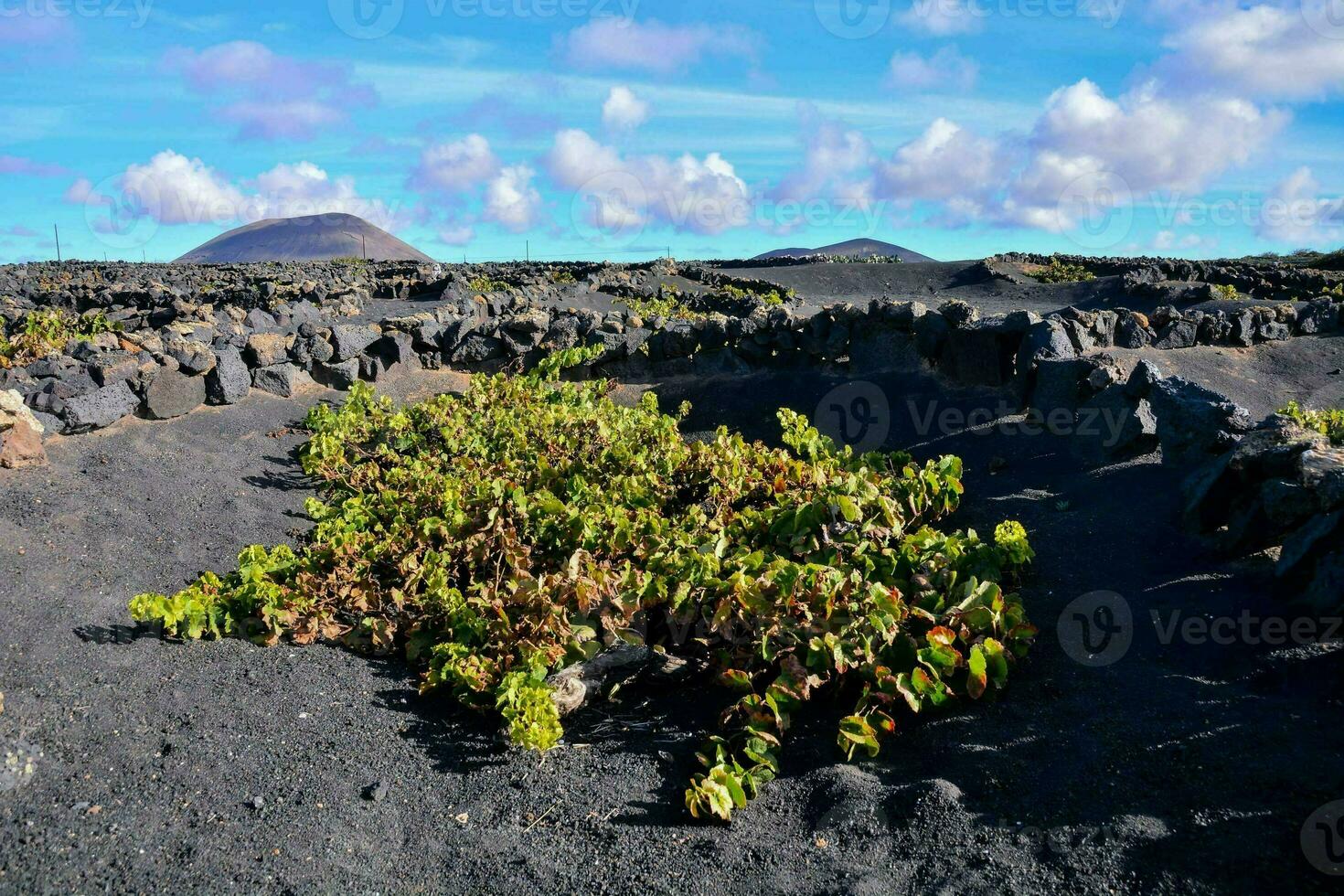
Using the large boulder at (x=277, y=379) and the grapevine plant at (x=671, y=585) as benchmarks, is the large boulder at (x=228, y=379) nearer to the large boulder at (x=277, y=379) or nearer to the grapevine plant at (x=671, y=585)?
the large boulder at (x=277, y=379)

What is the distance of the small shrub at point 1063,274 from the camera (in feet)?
83.6

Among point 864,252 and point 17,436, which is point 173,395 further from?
point 864,252

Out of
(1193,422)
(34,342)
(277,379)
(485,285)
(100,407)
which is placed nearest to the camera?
(1193,422)

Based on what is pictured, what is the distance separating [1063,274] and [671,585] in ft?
80.0

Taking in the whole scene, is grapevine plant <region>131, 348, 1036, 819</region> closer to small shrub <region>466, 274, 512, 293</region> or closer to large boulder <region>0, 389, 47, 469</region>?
large boulder <region>0, 389, 47, 469</region>

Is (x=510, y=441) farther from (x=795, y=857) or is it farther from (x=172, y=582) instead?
(x=795, y=857)

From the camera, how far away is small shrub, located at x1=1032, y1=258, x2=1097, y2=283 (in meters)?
25.5

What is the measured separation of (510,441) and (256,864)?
5.27 meters

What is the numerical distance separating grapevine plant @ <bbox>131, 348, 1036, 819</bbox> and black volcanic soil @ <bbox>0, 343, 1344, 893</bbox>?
20 cm

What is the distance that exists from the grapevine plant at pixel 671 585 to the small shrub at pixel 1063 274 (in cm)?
2008

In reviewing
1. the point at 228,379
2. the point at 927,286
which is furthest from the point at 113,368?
the point at 927,286

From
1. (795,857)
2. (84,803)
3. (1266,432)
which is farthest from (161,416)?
(1266,432)

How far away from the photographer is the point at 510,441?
8.64m

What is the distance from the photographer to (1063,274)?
26.5m
